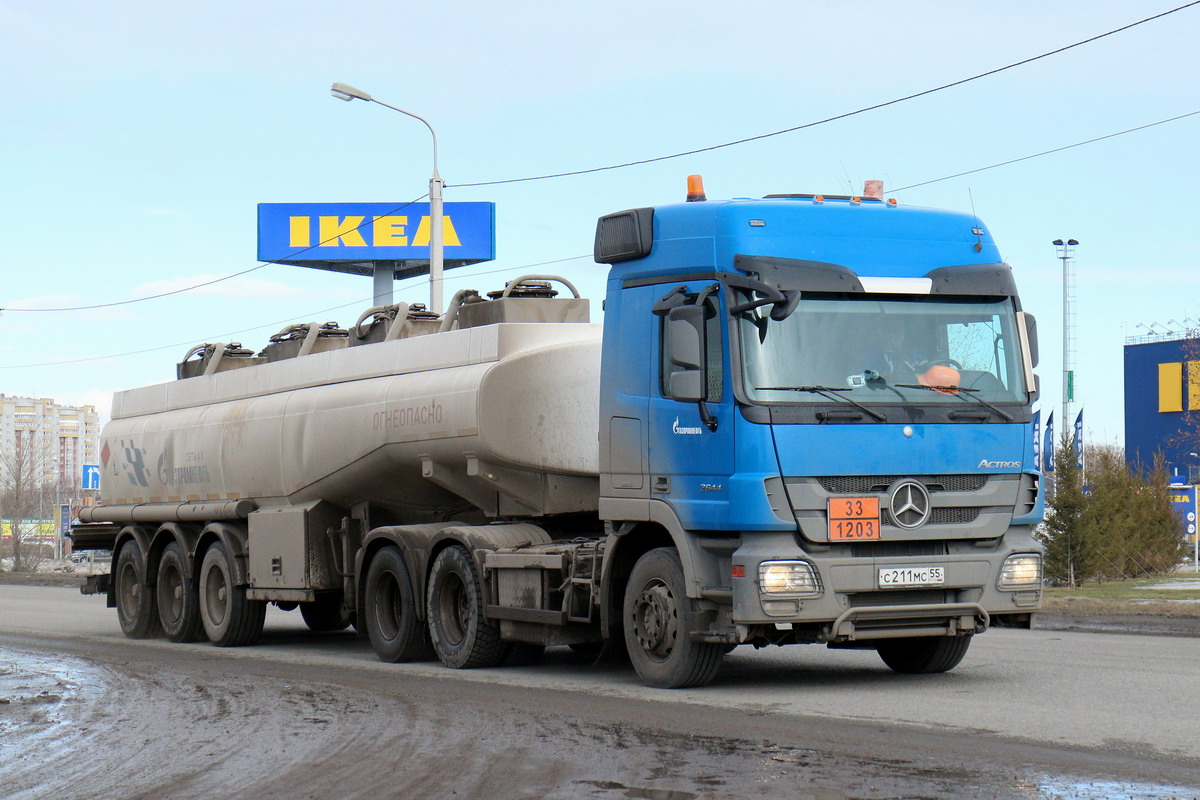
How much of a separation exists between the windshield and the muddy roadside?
5.85 meters

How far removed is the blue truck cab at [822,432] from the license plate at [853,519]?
1 centimetres

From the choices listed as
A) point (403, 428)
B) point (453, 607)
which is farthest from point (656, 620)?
point (403, 428)

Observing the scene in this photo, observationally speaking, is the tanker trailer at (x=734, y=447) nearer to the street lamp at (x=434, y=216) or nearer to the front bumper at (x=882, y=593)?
the front bumper at (x=882, y=593)

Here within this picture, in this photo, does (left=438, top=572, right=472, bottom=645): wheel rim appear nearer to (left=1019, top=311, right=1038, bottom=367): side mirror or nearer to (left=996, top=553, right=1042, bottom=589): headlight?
(left=996, top=553, right=1042, bottom=589): headlight

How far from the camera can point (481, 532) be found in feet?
41.9

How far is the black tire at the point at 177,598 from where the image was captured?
1770 centimetres

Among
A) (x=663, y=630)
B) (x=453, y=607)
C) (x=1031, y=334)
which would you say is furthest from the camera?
(x=453, y=607)

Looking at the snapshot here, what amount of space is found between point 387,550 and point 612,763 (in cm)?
688

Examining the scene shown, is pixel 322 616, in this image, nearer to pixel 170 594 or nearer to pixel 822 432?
pixel 170 594

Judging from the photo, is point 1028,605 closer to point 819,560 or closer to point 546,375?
point 819,560

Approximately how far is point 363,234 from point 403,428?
1792 inches

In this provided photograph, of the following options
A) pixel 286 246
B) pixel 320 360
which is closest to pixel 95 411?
pixel 286 246

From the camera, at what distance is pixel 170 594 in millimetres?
18328

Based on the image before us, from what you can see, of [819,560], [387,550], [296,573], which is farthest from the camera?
[296,573]
